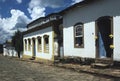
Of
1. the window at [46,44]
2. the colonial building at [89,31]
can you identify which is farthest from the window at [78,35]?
the window at [46,44]

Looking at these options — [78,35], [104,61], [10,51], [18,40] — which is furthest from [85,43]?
[10,51]

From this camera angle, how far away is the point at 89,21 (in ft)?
55.4

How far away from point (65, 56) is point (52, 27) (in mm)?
→ 4223

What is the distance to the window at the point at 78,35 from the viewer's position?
59.5 feet

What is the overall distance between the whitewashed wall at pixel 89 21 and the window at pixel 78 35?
1.04 ft

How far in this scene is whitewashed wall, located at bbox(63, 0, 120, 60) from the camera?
14.2 m

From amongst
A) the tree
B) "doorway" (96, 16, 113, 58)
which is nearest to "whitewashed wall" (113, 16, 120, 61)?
"doorway" (96, 16, 113, 58)

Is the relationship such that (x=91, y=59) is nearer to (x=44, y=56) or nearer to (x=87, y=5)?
(x=87, y=5)

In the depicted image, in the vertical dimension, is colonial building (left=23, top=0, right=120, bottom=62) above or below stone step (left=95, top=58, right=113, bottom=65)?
above

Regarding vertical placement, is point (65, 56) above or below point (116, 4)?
below

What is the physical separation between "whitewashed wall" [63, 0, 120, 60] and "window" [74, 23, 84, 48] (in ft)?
1.04

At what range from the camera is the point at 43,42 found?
27.3 meters

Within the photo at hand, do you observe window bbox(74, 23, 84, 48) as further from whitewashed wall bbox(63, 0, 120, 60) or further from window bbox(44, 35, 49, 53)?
window bbox(44, 35, 49, 53)

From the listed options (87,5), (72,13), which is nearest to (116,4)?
(87,5)
